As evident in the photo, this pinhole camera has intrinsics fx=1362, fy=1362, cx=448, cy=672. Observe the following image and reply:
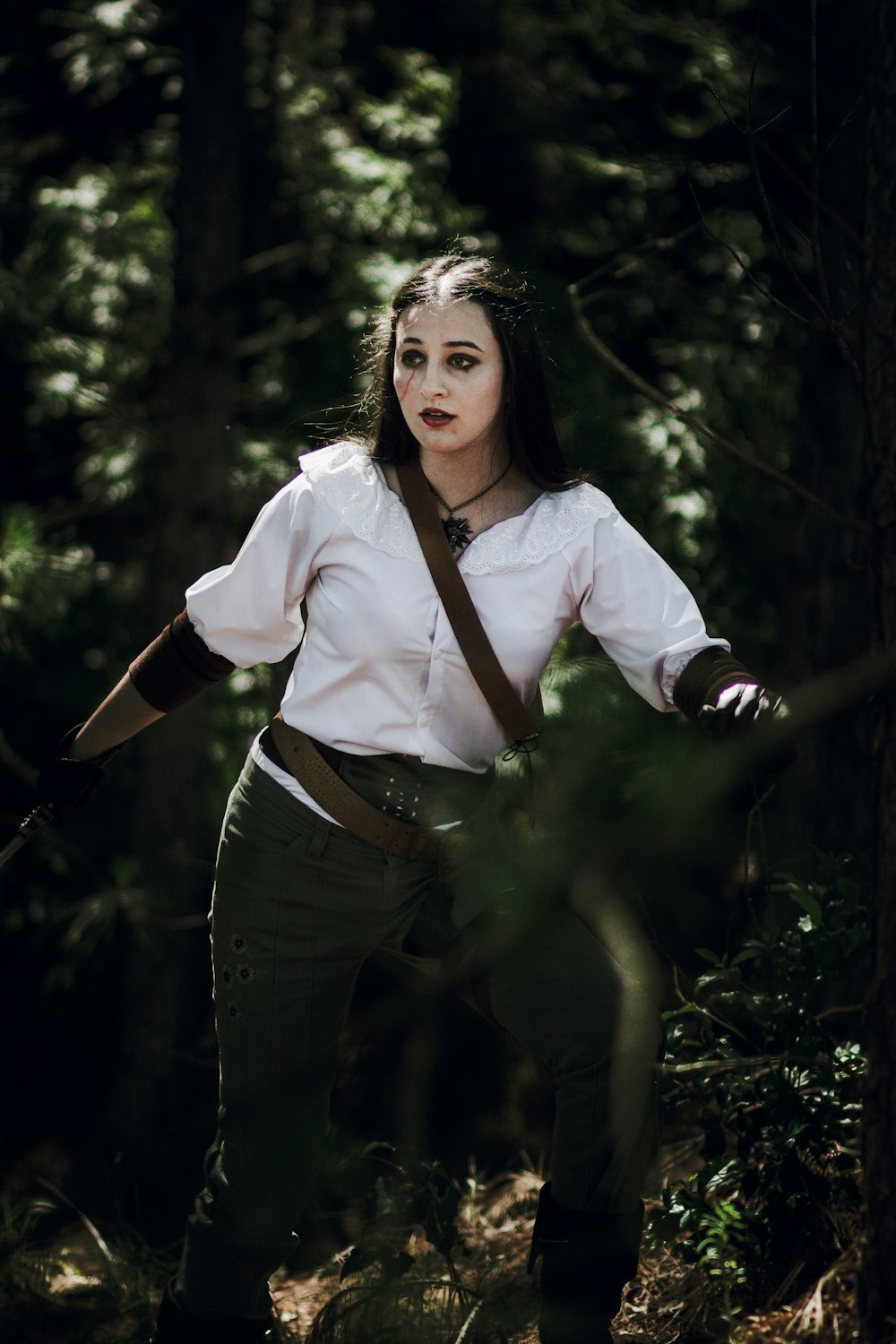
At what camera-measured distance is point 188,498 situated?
4.65m

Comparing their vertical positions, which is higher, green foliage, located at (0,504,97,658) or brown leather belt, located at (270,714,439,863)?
brown leather belt, located at (270,714,439,863)

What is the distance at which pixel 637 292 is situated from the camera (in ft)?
14.5

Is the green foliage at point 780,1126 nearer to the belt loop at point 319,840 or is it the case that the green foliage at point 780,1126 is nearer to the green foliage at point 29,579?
the belt loop at point 319,840

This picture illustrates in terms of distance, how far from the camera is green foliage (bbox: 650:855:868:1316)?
2.38m

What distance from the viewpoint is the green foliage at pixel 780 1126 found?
7.80 ft

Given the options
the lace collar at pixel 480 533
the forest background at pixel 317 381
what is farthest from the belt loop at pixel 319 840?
the forest background at pixel 317 381

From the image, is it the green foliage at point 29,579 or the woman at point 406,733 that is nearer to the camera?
the woman at point 406,733

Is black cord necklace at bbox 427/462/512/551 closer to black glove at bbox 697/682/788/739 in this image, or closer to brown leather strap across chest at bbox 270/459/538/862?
brown leather strap across chest at bbox 270/459/538/862

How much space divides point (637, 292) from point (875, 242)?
225 centimetres

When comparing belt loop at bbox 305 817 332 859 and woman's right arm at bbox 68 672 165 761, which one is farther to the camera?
woman's right arm at bbox 68 672 165 761

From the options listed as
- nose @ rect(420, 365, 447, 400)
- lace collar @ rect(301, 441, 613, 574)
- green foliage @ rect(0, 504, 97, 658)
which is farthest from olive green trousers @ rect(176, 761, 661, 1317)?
green foliage @ rect(0, 504, 97, 658)

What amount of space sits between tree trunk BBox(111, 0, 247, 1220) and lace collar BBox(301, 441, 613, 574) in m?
2.52

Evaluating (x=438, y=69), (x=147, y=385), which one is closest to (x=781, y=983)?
(x=147, y=385)

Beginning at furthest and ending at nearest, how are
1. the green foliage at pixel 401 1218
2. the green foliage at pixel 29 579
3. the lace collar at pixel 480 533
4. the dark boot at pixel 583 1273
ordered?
1. the green foliage at pixel 29 579
2. the green foliage at pixel 401 1218
3. the lace collar at pixel 480 533
4. the dark boot at pixel 583 1273
